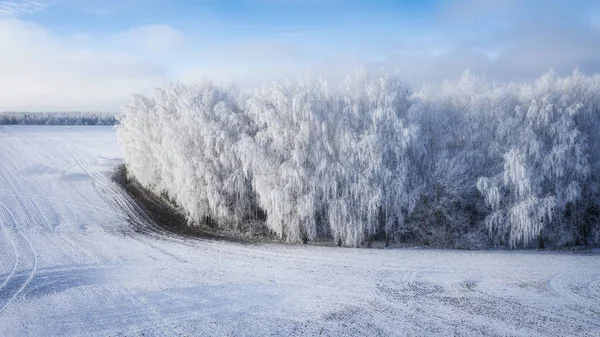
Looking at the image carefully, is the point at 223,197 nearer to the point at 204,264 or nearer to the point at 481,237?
the point at 204,264

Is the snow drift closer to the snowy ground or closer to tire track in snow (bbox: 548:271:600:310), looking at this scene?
the snowy ground

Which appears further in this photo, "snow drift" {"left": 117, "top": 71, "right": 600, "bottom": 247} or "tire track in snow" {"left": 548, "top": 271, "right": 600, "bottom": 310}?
"snow drift" {"left": 117, "top": 71, "right": 600, "bottom": 247}

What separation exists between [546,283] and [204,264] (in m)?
19.4

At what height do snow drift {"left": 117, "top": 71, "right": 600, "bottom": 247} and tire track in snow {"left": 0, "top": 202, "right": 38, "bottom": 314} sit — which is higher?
snow drift {"left": 117, "top": 71, "right": 600, "bottom": 247}

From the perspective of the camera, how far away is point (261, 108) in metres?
30.9

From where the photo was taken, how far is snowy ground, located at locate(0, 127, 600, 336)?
16891 millimetres

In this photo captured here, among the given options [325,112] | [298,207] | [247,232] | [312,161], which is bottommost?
[247,232]

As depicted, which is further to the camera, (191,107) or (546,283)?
(191,107)

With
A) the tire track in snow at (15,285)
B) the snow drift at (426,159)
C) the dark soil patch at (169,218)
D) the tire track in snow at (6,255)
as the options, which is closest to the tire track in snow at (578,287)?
the snow drift at (426,159)

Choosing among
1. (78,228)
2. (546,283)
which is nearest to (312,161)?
(546,283)

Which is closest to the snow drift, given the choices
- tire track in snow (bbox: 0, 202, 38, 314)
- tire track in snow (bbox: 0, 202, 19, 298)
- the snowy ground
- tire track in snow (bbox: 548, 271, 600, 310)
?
the snowy ground

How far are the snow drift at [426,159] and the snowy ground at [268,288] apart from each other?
8.36ft

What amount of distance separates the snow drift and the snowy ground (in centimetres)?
255

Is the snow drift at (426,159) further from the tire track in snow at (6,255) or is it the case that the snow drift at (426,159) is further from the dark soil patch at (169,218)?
the tire track in snow at (6,255)
